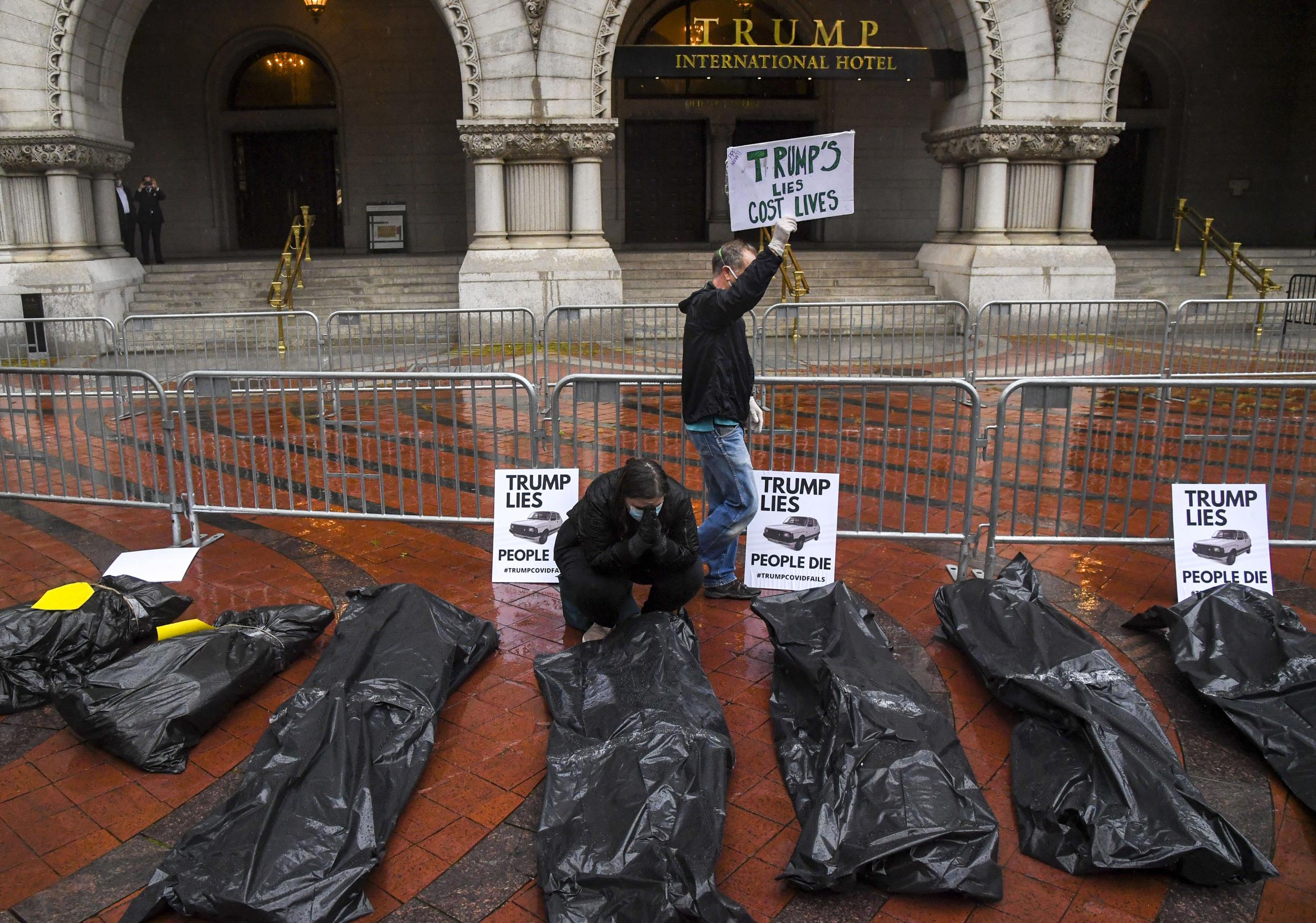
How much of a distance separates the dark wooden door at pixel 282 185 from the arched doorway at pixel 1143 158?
57.2 ft

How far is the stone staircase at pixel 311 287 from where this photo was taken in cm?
1688

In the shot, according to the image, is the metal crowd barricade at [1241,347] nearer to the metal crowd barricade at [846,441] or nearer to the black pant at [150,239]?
the metal crowd barricade at [846,441]

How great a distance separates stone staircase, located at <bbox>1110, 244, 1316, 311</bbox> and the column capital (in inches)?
658

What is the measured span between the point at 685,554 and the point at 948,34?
48.0 feet

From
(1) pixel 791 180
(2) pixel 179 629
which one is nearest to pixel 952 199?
(1) pixel 791 180

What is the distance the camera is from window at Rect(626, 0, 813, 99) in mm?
21844

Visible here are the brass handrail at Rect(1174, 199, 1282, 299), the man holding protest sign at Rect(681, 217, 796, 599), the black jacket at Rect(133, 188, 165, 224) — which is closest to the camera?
the man holding protest sign at Rect(681, 217, 796, 599)

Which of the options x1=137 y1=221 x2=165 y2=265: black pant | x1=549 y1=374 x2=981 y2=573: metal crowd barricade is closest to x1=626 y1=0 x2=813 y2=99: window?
x1=137 y1=221 x2=165 y2=265: black pant

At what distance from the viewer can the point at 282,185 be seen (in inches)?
908

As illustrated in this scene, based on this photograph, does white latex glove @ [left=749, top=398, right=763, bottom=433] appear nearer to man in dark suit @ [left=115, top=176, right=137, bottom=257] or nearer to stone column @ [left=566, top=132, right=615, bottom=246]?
stone column @ [left=566, top=132, right=615, bottom=246]

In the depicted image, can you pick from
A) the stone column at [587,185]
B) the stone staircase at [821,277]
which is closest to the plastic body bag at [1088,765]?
the stone column at [587,185]

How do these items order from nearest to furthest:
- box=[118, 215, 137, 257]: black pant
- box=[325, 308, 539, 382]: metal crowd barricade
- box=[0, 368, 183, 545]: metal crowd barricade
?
box=[0, 368, 183, 545]: metal crowd barricade, box=[325, 308, 539, 382]: metal crowd barricade, box=[118, 215, 137, 257]: black pant

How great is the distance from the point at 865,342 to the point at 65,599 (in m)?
12.7

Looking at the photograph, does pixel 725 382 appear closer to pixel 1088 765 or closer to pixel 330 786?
pixel 1088 765
